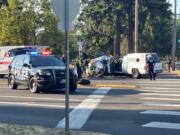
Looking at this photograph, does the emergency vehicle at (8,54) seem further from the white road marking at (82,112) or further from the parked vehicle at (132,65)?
the white road marking at (82,112)

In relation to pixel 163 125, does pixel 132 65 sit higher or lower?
higher

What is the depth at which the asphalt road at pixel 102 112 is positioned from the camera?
1262cm

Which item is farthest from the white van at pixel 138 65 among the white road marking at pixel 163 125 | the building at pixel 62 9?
the building at pixel 62 9

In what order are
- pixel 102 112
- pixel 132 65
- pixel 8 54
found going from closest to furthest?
pixel 102 112, pixel 8 54, pixel 132 65

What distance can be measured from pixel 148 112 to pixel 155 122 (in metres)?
2.10

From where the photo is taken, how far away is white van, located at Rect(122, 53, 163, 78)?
3827 centimetres

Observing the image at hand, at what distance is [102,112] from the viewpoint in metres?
15.5

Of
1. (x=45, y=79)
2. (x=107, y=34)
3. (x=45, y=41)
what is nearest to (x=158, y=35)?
(x=107, y=34)

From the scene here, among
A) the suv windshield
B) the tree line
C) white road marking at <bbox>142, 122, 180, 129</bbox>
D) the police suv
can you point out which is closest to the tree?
the tree line

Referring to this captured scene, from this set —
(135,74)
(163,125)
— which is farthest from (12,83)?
(135,74)

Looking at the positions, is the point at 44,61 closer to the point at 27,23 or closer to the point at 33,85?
the point at 33,85

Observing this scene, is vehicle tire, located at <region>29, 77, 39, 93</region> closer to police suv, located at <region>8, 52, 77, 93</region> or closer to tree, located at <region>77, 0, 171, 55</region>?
police suv, located at <region>8, 52, 77, 93</region>

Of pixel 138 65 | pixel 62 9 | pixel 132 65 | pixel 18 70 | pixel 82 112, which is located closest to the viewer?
pixel 62 9

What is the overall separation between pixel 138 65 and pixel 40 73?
17.0m
